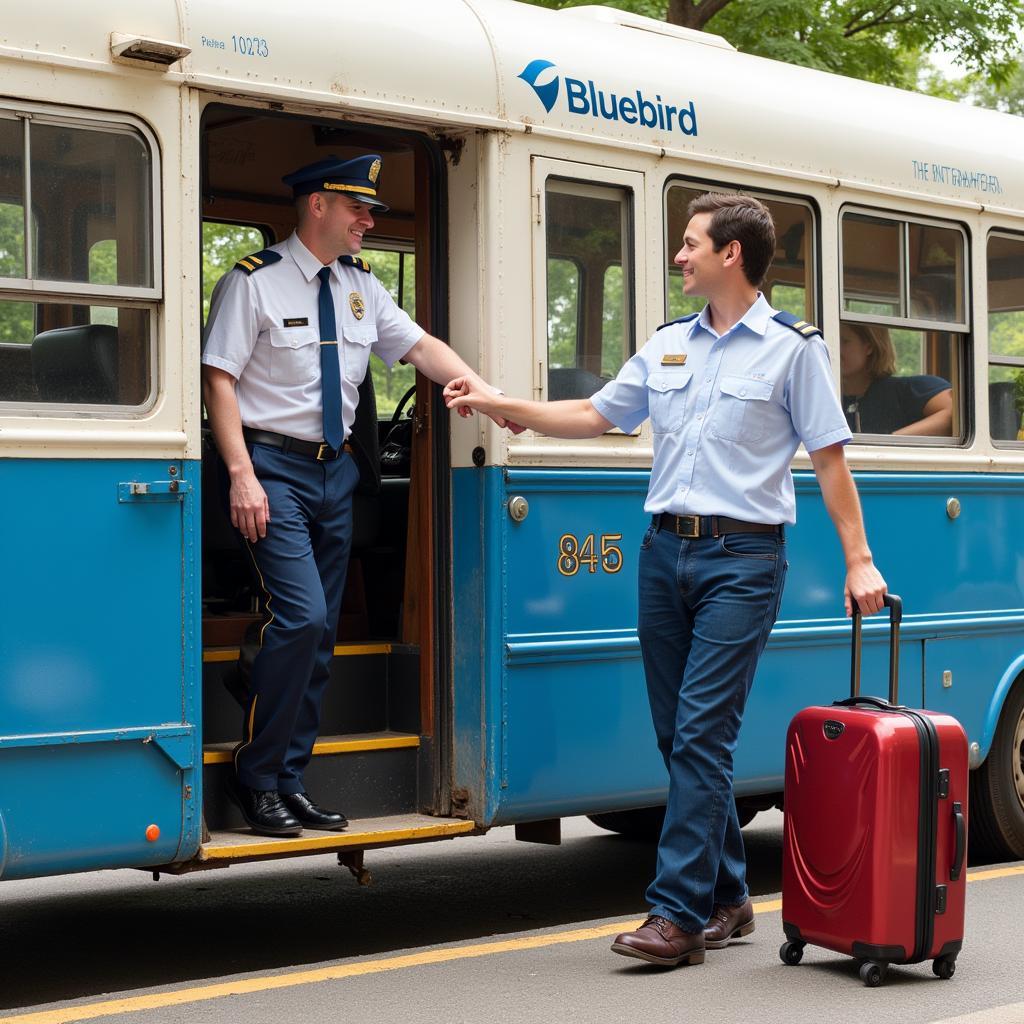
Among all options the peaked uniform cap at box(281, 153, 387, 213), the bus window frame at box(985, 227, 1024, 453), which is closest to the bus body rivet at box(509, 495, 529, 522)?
the peaked uniform cap at box(281, 153, 387, 213)

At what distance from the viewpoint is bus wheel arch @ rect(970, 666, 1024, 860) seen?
7.16 metres

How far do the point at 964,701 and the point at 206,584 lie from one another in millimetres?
2978

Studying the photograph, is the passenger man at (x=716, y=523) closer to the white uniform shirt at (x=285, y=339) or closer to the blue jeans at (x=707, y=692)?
the blue jeans at (x=707, y=692)

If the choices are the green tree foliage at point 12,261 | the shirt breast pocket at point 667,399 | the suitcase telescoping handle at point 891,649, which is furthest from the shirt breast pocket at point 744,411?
the green tree foliage at point 12,261

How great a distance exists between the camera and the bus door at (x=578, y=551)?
5.59 metres

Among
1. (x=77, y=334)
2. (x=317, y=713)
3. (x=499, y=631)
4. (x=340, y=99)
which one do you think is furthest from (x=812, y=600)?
(x=77, y=334)

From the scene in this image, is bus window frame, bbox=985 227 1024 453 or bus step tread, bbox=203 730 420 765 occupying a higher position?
bus window frame, bbox=985 227 1024 453

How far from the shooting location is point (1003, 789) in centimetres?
718

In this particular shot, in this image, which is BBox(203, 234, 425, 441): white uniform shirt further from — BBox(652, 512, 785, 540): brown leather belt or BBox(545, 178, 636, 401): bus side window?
BBox(652, 512, 785, 540): brown leather belt

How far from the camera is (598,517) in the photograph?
5824 mm

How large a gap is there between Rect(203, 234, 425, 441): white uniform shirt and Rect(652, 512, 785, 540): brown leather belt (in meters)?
1.10

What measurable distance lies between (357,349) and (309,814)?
1.43m

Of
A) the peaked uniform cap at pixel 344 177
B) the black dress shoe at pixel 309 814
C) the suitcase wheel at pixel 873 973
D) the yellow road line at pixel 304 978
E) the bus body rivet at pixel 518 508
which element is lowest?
the yellow road line at pixel 304 978

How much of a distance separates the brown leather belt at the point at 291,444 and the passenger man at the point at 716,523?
0.42 meters
